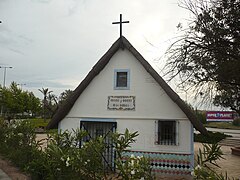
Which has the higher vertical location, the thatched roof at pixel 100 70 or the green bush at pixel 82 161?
the thatched roof at pixel 100 70

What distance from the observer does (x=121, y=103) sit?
31.6 feet

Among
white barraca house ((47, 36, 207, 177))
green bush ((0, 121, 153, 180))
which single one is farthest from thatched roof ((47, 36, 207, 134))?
green bush ((0, 121, 153, 180))

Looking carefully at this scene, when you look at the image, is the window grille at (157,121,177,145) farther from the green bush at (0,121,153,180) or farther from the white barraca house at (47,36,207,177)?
the green bush at (0,121,153,180)

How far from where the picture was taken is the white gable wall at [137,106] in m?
9.06

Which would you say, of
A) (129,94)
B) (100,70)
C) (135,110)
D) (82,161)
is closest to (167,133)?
(135,110)

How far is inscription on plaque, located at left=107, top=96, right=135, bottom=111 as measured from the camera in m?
9.53

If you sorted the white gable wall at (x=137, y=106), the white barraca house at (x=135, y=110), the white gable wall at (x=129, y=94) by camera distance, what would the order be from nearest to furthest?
the white barraca house at (x=135, y=110), the white gable wall at (x=137, y=106), the white gable wall at (x=129, y=94)

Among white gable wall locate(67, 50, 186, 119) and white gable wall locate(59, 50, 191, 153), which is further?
white gable wall locate(67, 50, 186, 119)

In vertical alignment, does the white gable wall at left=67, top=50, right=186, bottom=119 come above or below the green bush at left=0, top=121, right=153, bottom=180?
above

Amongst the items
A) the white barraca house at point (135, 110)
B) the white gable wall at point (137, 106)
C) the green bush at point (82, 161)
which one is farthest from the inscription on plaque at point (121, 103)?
the green bush at point (82, 161)

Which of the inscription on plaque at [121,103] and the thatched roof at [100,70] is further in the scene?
the inscription on plaque at [121,103]

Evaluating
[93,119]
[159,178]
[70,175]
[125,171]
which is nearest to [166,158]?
[159,178]

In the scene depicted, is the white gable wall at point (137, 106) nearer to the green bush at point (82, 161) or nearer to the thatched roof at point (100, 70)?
the thatched roof at point (100, 70)

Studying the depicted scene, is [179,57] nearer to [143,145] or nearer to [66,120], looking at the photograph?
[143,145]
